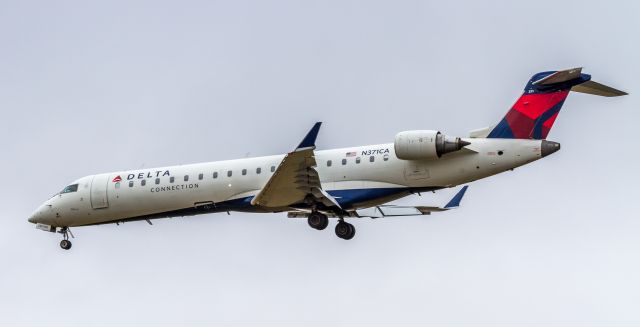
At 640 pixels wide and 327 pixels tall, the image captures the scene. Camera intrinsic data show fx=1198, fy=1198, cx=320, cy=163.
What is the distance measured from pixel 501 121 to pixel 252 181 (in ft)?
27.0

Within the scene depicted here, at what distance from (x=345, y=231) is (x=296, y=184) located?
3340mm

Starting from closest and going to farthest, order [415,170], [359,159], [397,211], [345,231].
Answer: [415,170] < [359,159] < [345,231] < [397,211]

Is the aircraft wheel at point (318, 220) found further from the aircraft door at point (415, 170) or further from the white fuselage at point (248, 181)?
the aircraft door at point (415, 170)

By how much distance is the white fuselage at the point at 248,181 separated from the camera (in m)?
36.0

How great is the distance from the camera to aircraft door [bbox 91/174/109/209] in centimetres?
4075

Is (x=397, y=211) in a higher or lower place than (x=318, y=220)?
lower

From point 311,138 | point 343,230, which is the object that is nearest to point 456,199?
point 343,230

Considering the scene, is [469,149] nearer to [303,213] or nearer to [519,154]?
[519,154]

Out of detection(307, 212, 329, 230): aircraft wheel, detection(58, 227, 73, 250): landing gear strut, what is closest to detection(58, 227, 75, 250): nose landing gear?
detection(58, 227, 73, 250): landing gear strut

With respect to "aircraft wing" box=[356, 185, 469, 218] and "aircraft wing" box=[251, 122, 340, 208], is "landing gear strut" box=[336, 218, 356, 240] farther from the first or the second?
"aircraft wing" box=[251, 122, 340, 208]

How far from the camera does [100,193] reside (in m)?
40.8

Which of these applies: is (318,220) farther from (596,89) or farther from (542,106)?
(596,89)

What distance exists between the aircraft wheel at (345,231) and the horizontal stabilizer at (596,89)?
8533mm

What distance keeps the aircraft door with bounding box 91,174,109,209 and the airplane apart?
0.03m
